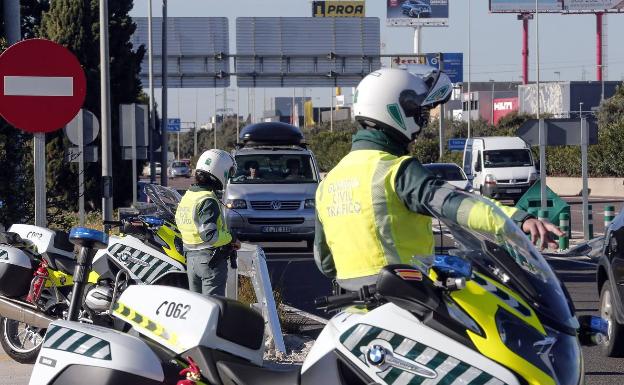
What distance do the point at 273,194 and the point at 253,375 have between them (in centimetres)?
1775

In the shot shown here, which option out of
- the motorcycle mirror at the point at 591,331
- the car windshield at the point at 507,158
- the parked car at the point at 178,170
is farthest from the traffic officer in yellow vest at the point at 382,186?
the parked car at the point at 178,170

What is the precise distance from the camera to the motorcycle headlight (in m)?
3.95

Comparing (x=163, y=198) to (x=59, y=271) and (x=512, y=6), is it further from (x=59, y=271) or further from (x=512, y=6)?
(x=512, y=6)

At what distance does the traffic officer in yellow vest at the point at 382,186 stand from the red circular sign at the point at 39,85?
5543 millimetres

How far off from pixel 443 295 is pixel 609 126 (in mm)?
47710

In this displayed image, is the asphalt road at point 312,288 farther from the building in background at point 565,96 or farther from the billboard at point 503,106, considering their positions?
the billboard at point 503,106

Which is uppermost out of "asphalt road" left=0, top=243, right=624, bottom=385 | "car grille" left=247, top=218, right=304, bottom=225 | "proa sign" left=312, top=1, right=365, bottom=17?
"proa sign" left=312, top=1, right=365, bottom=17

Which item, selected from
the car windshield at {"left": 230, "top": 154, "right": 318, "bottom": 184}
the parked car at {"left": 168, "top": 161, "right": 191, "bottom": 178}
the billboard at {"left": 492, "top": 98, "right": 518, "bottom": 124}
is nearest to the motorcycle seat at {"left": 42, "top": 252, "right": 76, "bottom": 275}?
the car windshield at {"left": 230, "top": 154, "right": 318, "bottom": 184}

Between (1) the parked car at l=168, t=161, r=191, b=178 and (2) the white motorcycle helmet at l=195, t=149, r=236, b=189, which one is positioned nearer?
(2) the white motorcycle helmet at l=195, t=149, r=236, b=189

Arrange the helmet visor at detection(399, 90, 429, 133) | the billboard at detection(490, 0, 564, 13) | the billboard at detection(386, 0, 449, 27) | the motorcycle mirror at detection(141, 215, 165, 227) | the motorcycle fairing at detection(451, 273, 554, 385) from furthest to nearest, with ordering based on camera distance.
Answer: the billboard at detection(386, 0, 449, 27), the billboard at detection(490, 0, 564, 13), the motorcycle mirror at detection(141, 215, 165, 227), the helmet visor at detection(399, 90, 429, 133), the motorcycle fairing at detection(451, 273, 554, 385)

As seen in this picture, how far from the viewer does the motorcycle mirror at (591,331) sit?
430 cm

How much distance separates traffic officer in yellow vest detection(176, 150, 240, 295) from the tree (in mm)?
23441

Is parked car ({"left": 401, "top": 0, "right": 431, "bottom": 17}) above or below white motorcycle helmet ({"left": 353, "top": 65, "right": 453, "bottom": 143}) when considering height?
above

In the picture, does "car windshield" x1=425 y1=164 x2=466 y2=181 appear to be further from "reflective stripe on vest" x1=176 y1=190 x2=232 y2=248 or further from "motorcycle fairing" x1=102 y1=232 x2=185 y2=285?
"reflective stripe on vest" x1=176 y1=190 x2=232 y2=248
